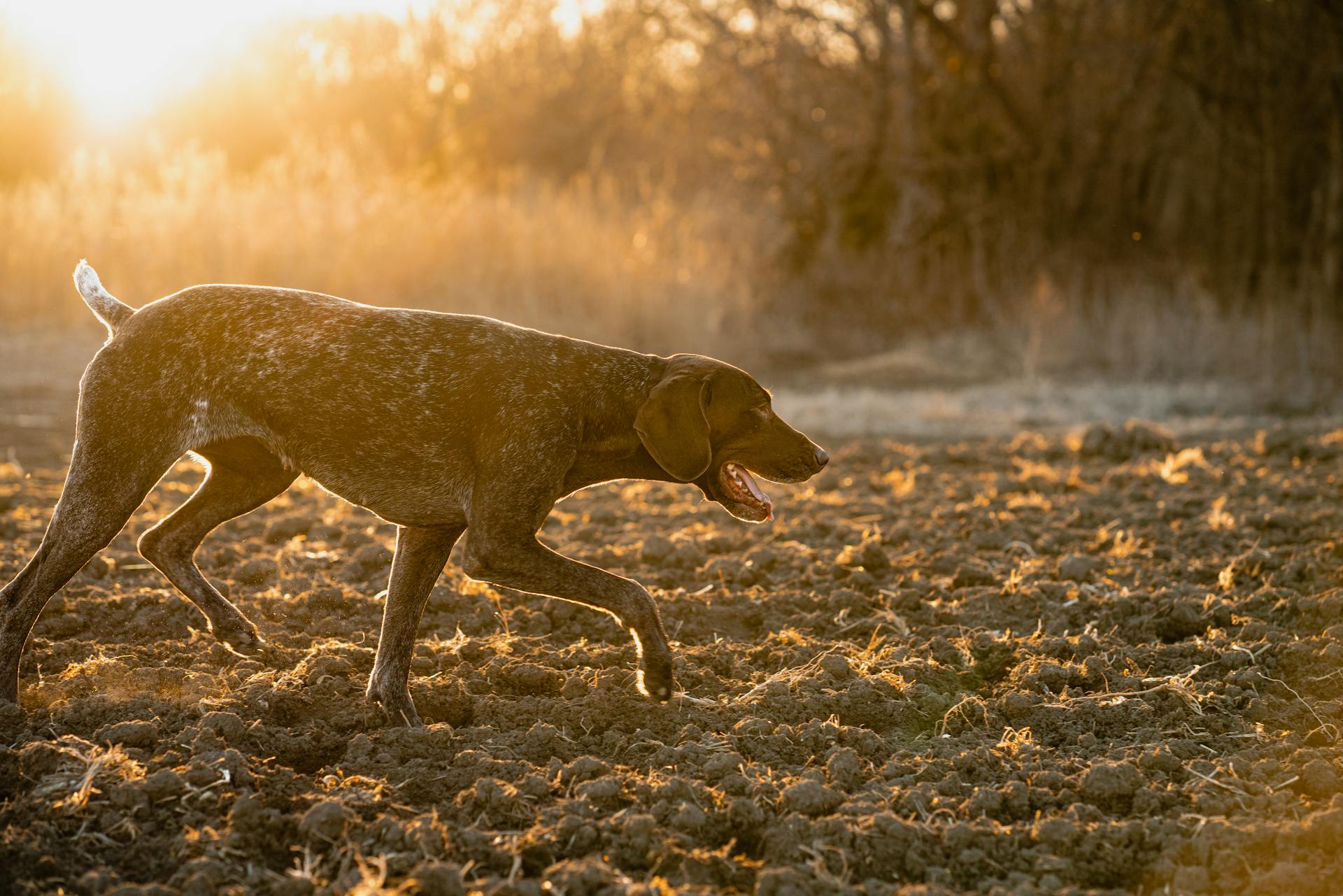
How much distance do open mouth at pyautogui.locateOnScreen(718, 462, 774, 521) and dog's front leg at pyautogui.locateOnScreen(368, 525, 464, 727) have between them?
3.22ft

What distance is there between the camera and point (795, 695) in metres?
4.38

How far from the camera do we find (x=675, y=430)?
4441mm

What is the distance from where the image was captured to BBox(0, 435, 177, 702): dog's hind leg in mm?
4238

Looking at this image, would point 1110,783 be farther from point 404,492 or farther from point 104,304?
point 104,304

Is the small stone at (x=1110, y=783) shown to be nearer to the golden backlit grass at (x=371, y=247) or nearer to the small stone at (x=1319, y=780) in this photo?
the small stone at (x=1319, y=780)

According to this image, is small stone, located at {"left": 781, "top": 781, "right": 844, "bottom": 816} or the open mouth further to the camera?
the open mouth

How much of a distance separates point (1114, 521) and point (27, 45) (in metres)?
21.8

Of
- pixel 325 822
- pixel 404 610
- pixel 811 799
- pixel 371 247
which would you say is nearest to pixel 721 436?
pixel 404 610

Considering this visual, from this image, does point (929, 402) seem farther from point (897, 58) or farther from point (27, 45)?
point (27, 45)

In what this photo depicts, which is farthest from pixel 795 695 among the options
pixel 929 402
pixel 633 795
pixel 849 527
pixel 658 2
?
pixel 658 2

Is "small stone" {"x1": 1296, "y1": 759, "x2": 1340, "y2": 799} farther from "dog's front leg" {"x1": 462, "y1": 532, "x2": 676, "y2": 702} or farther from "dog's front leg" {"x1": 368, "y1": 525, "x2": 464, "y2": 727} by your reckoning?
"dog's front leg" {"x1": 368, "y1": 525, "x2": 464, "y2": 727}

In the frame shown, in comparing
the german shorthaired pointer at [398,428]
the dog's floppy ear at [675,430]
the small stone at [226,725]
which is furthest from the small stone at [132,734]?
the dog's floppy ear at [675,430]

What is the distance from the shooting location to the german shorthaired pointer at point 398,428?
4.25 metres

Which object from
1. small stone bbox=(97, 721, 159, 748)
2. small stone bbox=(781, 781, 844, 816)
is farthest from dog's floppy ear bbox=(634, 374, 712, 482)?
small stone bbox=(97, 721, 159, 748)
